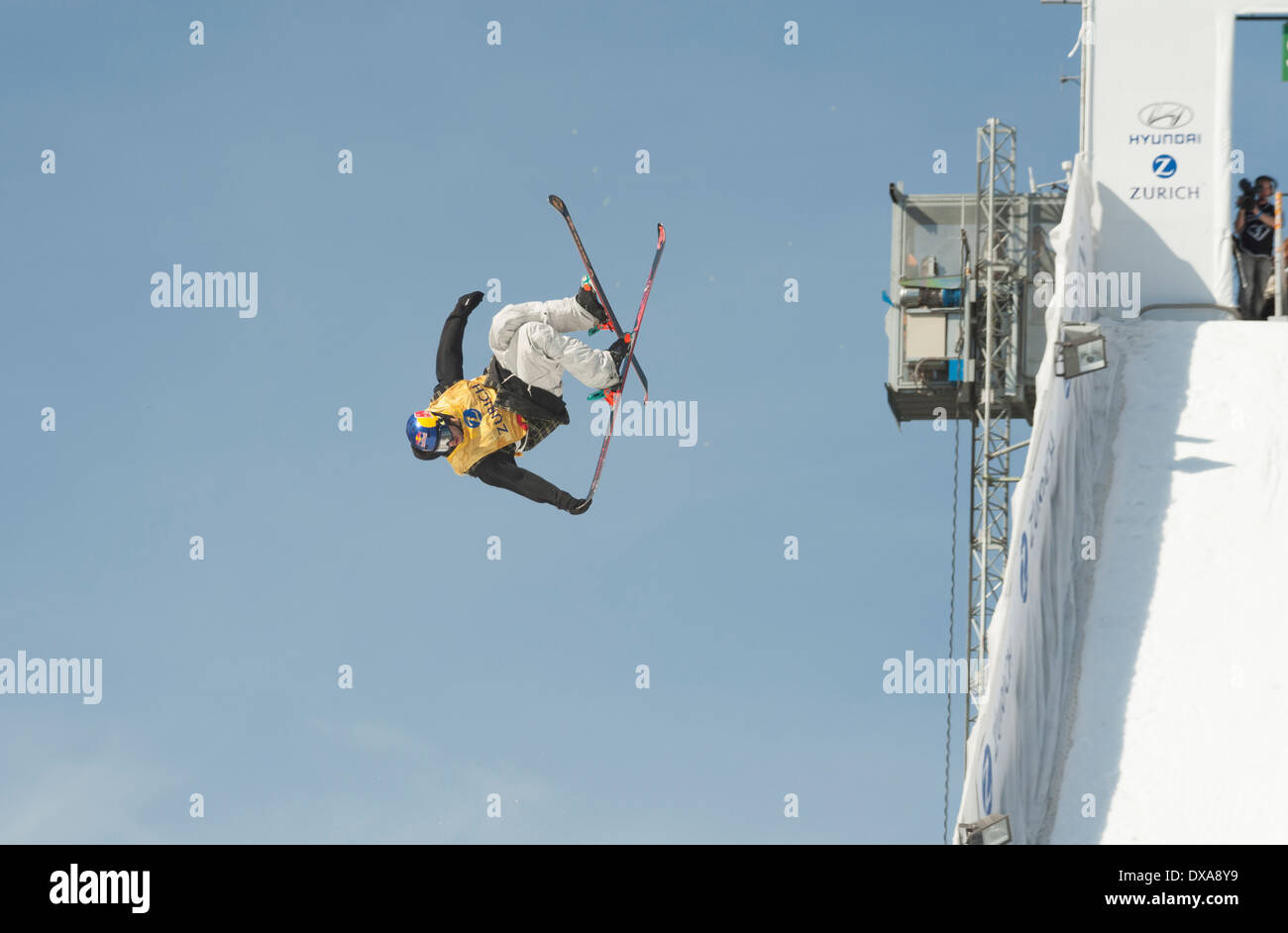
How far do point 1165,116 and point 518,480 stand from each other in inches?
271

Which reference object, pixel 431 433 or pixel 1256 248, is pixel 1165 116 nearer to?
pixel 1256 248

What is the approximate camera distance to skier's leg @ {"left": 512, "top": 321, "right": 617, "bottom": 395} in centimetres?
1276

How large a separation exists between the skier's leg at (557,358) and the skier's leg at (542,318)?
0.27ft

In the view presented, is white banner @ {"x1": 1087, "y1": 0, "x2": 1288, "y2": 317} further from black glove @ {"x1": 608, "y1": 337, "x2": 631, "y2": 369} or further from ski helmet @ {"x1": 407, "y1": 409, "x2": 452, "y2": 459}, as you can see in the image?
ski helmet @ {"x1": 407, "y1": 409, "x2": 452, "y2": 459}

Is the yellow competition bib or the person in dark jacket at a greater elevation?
the person in dark jacket

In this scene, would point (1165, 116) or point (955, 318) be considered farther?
point (955, 318)

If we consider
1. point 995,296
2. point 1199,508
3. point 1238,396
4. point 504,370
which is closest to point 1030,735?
point 1199,508

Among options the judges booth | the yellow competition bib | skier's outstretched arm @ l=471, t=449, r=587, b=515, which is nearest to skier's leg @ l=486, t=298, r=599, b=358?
the yellow competition bib

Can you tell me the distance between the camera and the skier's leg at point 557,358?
12.8 metres

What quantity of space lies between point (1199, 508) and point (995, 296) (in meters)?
14.6

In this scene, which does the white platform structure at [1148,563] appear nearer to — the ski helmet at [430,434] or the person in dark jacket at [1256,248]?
the person in dark jacket at [1256,248]

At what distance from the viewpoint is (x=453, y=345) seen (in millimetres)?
13609

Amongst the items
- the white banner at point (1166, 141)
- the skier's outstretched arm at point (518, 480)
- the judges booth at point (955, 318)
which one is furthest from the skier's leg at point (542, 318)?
the judges booth at point (955, 318)

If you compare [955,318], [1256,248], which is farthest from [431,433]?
[955,318]
